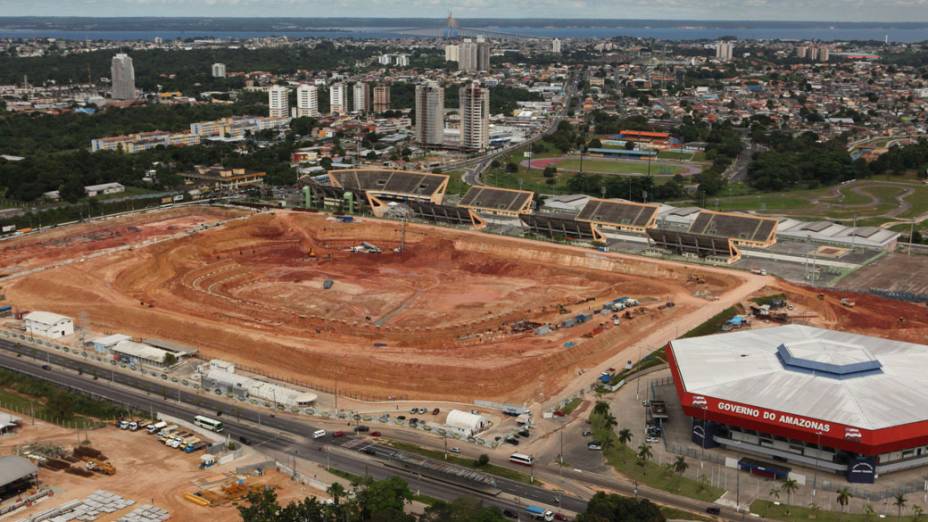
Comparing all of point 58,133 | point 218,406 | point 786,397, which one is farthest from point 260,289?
point 58,133

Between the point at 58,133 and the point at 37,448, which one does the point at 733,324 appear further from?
the point at 58,133

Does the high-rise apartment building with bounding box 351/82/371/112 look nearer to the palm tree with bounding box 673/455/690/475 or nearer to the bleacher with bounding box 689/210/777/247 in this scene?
the bleacher with bounding box 689/210/777/247

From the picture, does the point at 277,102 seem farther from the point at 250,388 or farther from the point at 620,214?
the point at 250,388

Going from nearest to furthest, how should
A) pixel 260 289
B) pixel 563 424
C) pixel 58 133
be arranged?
1. pixel 563 424
2. pixel 260 289
3. pixel 58 133

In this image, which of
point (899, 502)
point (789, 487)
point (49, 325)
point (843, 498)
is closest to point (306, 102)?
point (49, 325)

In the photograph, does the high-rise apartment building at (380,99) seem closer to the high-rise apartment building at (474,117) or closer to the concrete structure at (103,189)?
the high-rise apartment building at (474,117)

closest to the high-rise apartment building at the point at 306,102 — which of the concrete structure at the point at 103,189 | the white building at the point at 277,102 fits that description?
the white building at the point at 277,102

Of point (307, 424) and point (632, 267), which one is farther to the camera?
point (632, 267)
